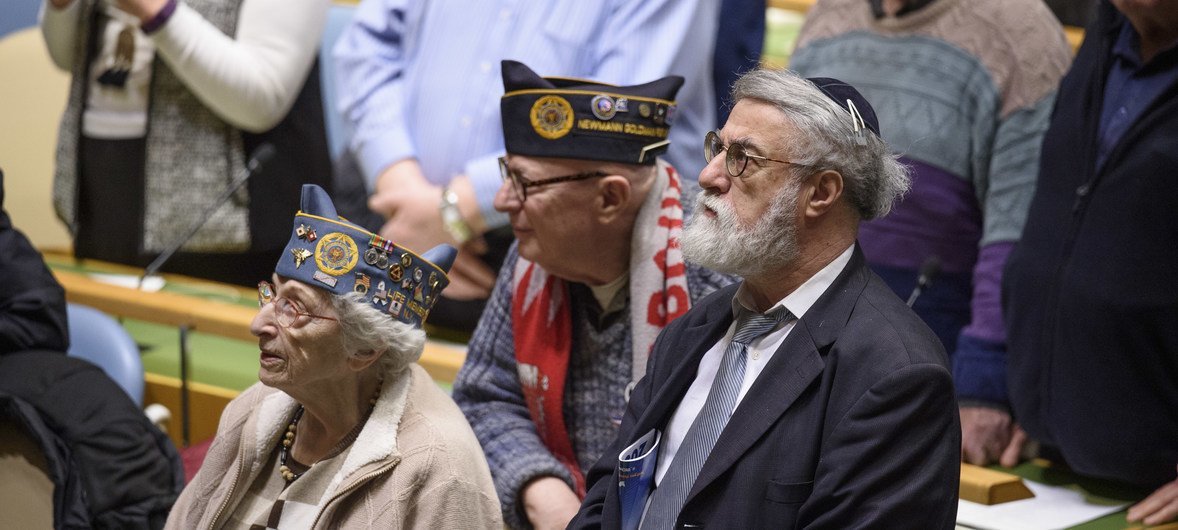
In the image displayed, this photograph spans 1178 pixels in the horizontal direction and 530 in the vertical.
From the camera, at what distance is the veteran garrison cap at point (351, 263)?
2.51m

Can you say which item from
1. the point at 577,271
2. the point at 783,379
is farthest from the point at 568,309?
the point at 783,379

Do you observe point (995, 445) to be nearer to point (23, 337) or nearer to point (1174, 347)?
point (1174, 347)

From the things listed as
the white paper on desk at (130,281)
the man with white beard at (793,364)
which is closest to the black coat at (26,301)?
the white paper on desk at (130,281)

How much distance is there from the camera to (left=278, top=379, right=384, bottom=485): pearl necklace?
258 centimetres

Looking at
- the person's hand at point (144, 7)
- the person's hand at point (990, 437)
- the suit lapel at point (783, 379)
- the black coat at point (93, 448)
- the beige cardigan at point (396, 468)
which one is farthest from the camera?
the person's hand at point (144, 7)

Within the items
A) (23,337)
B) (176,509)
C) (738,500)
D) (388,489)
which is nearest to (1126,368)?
(738,500)

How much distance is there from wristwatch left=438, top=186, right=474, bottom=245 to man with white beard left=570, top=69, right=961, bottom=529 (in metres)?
1.16

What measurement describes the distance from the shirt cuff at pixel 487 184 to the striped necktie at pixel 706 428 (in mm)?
1281

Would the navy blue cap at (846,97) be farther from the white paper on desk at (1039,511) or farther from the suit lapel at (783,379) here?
the white paper on desk at (1039,511)

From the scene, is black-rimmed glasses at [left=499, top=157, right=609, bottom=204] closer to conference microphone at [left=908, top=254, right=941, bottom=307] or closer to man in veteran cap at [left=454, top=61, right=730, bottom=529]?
man in veteran cap at [left=454, top=61, right=730, bottom=529]

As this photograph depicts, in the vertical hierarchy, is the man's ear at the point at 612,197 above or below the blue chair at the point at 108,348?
above

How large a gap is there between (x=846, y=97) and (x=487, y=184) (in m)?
1.36

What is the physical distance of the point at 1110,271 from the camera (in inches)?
114

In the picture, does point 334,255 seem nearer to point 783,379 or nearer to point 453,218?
point 783,379
